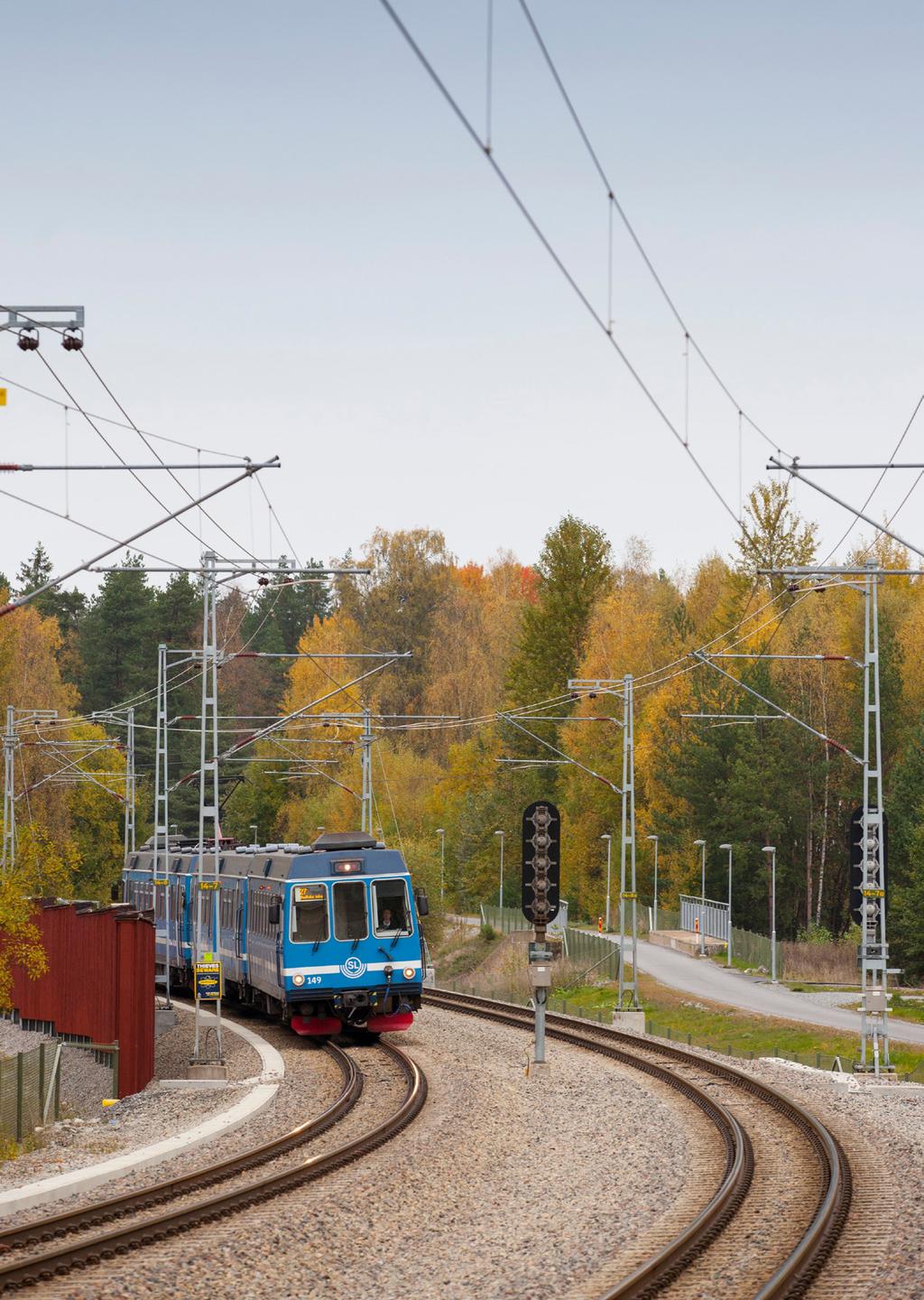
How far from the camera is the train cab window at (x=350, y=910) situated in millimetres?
29844

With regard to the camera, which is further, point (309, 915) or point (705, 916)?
point (705, 916)

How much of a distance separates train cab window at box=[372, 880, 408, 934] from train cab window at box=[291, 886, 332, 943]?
950 mm

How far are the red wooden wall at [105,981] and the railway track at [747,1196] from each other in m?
8.11

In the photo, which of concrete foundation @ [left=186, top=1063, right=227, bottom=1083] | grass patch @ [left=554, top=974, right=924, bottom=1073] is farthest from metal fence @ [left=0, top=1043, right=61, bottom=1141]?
grass patch @ [left=554, top=974, right=924, bottom=1073]

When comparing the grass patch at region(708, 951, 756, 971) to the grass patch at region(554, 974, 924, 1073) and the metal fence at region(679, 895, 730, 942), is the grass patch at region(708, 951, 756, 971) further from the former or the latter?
the grass patch at region(554, 974, 924, 1073)

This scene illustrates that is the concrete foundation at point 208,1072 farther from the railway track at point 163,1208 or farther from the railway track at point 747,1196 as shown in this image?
the railway track at point 747,1196

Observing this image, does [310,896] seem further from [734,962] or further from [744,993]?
[734,962]

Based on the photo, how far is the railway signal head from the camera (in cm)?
2698

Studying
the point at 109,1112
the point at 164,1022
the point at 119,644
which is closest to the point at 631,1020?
the point at 164,1022

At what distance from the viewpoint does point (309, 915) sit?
98.0 feet

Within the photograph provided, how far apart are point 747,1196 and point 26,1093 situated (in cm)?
1025

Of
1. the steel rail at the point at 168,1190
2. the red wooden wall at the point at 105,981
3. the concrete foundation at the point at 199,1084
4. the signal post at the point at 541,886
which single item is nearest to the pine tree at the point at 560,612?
the red wooden wall at the point at 105,981

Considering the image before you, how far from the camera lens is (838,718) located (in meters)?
78.1

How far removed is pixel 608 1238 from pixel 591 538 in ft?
275
